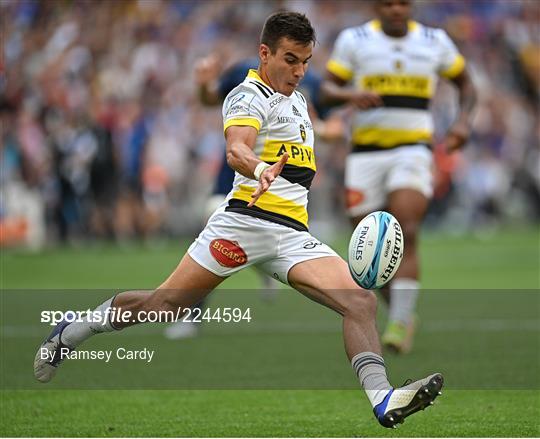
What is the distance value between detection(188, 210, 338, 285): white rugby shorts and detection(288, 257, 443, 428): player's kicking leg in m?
0.08

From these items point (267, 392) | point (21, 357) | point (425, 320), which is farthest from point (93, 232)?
point (267, 392)

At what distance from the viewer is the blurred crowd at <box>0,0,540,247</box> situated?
24125mm

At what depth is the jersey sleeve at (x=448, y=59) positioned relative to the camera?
36.1 ft

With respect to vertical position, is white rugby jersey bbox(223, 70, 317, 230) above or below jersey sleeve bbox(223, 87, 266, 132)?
below

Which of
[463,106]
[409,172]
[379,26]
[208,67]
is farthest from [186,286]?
[463,106]

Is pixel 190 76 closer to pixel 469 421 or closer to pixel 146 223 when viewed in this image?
pixel 146 223

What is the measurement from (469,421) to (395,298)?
130 inches

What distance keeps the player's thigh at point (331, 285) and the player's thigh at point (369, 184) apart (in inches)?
155

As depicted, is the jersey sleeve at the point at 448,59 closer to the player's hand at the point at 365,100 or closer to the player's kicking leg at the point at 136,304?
the player's hand at the point at 365,100

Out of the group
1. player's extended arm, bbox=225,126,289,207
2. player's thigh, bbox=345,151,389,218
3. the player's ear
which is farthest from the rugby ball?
player's thigh, bbox=345,151,389,218

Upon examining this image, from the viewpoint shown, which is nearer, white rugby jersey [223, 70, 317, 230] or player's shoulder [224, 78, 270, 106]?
player's shoulder [224, 78, 270, 106]

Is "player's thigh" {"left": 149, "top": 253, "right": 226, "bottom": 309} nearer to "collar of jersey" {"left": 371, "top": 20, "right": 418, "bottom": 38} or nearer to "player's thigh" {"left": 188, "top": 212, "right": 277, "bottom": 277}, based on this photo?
"player's thigh" {"left": 188, "top": 212, "right": 277, "bottom": 277}

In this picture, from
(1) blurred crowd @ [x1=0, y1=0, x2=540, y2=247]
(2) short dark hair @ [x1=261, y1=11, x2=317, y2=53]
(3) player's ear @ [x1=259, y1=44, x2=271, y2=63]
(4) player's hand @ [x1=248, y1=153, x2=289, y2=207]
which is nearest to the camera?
(4) player's hand @ [x1=248, y1=153, x2=289, y2=207]

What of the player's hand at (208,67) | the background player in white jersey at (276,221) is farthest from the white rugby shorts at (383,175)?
the background player in white jersey at (276,221)
